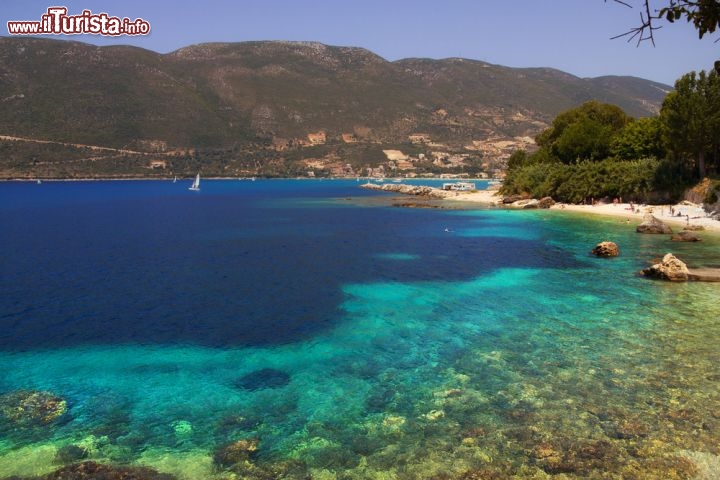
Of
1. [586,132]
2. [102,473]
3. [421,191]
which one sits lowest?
[102,473]

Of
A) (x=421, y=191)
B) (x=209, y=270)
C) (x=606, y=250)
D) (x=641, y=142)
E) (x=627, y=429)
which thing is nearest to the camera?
Answer: (x=627, y=429)

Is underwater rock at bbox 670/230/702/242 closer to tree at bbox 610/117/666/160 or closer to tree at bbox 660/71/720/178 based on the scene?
tree at bbox 660/71/720/178

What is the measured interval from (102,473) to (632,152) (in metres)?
77.4

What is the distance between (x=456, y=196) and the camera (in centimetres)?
10475

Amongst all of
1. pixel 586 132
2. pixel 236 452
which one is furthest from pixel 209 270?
pixel 586 132

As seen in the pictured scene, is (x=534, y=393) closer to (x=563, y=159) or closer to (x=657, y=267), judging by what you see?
(x=657, y=267)

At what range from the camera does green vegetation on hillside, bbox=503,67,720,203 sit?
5506 centimetres

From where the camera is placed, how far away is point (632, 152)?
7212 cm

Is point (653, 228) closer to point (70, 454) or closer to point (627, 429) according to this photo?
point (627, 429)

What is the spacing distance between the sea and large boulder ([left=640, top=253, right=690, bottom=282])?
1193 millimetres

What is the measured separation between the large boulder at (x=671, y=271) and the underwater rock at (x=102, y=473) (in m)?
25.9

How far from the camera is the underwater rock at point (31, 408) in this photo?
12336 mm

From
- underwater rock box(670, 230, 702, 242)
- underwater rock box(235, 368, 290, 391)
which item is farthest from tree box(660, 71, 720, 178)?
underwater rock box(235, 368, 290, 391)

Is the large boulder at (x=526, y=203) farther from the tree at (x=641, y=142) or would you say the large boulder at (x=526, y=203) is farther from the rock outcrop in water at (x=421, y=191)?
the rock outcrop in water at (x=421, y=191)
